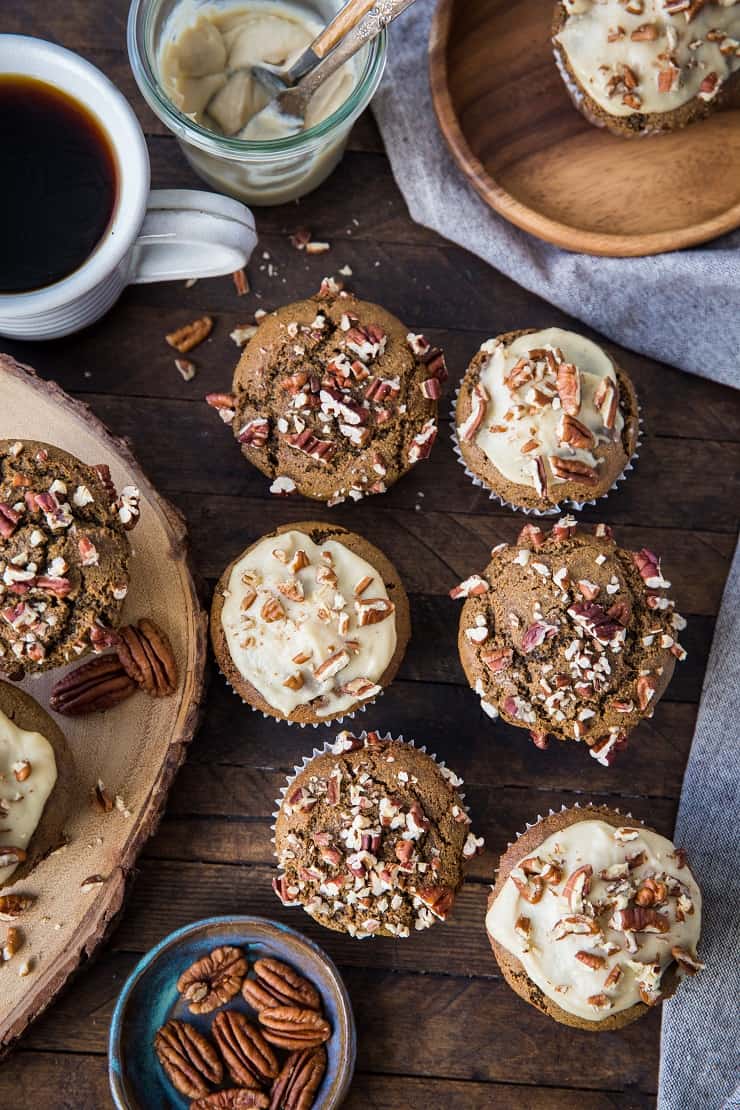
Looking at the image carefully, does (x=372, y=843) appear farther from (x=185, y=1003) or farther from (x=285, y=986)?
(x=185, y=1003)

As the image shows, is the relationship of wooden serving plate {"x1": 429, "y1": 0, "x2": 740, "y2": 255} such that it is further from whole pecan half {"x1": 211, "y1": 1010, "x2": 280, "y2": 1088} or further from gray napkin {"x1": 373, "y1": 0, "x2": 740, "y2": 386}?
whole pecan half {"x1": 211, "y1": 1010, "x2": 280, "y2": 1088}

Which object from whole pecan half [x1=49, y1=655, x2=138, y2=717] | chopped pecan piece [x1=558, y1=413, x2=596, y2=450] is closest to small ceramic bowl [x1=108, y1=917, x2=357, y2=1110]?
whole pecan half [x1=49, y1=655, x2=138, y2=717]

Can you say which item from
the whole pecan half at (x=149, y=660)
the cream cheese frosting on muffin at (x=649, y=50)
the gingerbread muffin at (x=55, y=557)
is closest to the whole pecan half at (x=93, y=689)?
the whole pecan half at (x=149, y=660)

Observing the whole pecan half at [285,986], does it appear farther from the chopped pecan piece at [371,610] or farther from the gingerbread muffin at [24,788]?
the chopped pecan piece at [371,610]

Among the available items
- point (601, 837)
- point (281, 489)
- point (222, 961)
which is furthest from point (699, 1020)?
point (281, 489)

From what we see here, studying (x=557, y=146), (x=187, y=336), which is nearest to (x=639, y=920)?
(x=187, y=336)

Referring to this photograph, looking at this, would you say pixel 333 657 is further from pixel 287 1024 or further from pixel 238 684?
pixel 287 1024
